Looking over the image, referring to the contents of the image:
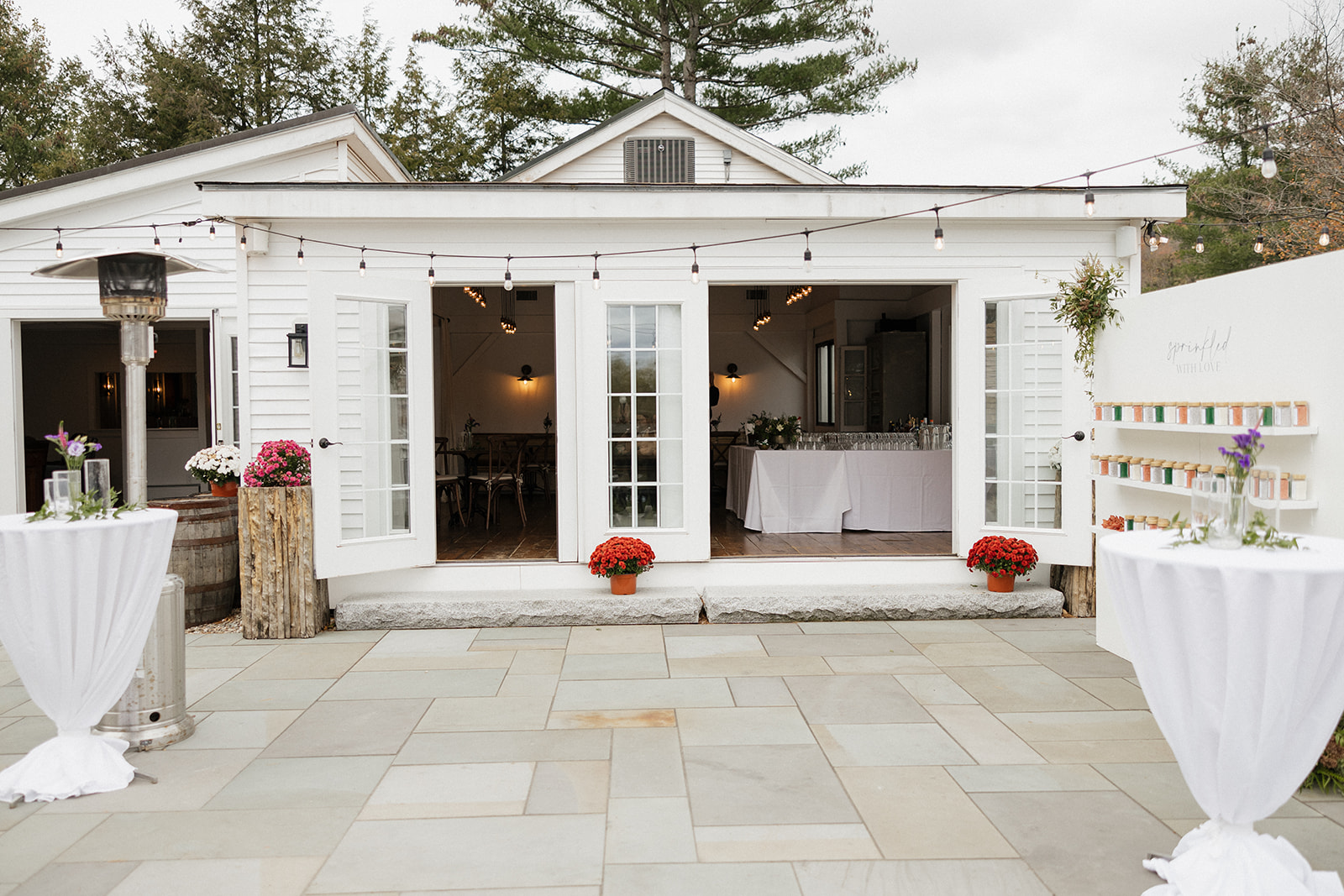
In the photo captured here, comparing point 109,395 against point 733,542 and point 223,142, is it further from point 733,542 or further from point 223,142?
point 733,542

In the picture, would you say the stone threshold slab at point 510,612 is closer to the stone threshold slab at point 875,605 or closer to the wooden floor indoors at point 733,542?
the stone threshold slab at point 875,605

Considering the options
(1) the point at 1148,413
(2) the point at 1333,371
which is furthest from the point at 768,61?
(2) the point at 1333,371

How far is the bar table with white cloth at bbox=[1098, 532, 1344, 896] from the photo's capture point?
7.39ft

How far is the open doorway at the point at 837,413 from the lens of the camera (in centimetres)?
803

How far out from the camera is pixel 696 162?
9.80 metres

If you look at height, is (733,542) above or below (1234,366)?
below

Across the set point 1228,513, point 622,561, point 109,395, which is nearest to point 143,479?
point 622,561

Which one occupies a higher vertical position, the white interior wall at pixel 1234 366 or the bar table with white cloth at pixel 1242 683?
the white interior wall at pixel 1234 366

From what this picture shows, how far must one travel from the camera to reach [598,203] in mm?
6051

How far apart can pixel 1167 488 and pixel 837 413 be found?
818 cm

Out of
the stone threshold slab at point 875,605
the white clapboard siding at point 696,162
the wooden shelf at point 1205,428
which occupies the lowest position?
the stone threshold slab at point 875,605

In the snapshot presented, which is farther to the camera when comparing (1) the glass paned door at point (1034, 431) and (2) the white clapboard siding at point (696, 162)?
(2) the white clapboard siding at point (696, 162)

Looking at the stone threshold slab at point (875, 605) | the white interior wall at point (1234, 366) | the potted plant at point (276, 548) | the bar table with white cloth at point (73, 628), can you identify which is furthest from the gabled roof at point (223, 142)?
the white interior wall at point (1234, 366)

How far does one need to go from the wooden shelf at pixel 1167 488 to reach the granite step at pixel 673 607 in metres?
1.24
